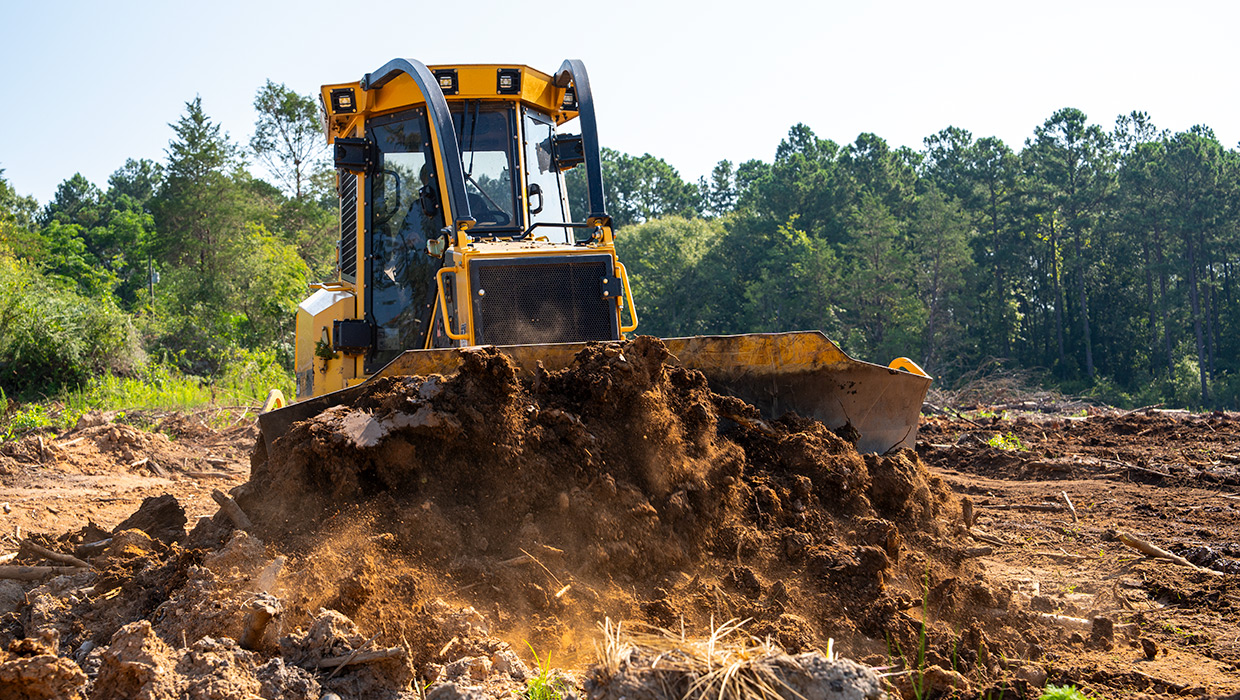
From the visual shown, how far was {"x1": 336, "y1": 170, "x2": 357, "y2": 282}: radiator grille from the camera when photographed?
7.24 m


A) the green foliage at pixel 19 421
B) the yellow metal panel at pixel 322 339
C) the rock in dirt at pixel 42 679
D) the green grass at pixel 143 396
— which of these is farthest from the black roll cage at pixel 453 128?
the green grass at pixel 143 396

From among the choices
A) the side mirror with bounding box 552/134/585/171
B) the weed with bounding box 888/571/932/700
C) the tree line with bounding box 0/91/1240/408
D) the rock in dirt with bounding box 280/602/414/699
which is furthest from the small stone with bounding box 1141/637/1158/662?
the tree line with bounding box 0/91/1240/408

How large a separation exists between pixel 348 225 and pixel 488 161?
5.95 feet

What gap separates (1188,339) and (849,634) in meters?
49.2

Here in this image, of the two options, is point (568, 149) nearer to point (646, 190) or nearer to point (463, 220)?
point (463, 220)

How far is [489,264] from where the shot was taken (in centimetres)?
A: 534

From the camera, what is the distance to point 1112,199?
4666 centimetres

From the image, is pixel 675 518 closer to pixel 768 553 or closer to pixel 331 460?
pixel 768 553

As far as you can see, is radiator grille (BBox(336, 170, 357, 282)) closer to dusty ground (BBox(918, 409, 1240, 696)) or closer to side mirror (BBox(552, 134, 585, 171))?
side mirror (BBox(552, 134, 585, 171))

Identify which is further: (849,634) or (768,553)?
(768,553)

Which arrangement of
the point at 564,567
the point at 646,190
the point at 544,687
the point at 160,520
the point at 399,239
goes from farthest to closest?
the point at 646,190
the point at 399,239
the point at 160,520
the point at 564,567
the point at 544,687

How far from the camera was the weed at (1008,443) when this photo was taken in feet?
38.3

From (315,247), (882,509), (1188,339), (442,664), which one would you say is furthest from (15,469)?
(1188,339)

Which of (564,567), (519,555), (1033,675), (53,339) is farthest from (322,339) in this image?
(53,339)
